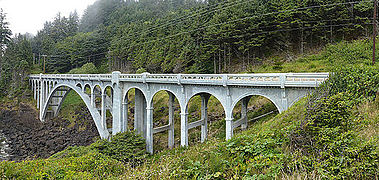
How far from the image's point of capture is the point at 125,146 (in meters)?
18.9

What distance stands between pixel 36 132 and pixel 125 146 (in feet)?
99.9

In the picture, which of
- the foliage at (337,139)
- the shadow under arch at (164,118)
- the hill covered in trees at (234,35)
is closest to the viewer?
the foliage at (337,139)

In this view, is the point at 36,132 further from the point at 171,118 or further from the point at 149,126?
the point at 171,118

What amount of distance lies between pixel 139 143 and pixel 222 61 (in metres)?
19.8

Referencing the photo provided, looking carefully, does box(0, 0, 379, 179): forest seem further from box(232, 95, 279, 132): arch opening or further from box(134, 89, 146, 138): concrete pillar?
box(134, 89, 146, 138): concrete pillar

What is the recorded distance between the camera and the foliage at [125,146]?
718 inches

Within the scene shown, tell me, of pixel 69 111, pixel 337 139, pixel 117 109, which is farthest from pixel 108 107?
pixel 337 139

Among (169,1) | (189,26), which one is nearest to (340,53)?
(189,26)

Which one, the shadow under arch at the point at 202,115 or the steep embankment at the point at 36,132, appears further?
the steep embankment at the point at 36,132

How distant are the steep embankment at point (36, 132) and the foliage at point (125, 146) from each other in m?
14.3

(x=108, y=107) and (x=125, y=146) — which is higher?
(x=108, y=107)

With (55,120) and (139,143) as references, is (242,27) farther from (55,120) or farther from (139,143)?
(55,120)

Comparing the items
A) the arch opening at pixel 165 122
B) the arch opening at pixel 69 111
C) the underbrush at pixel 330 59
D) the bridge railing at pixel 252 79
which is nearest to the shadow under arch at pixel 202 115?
the bridge railing at pixel 252 79

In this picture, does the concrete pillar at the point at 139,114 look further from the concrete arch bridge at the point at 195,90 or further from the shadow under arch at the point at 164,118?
Answer: the shadow under arch at the point at 164,118
